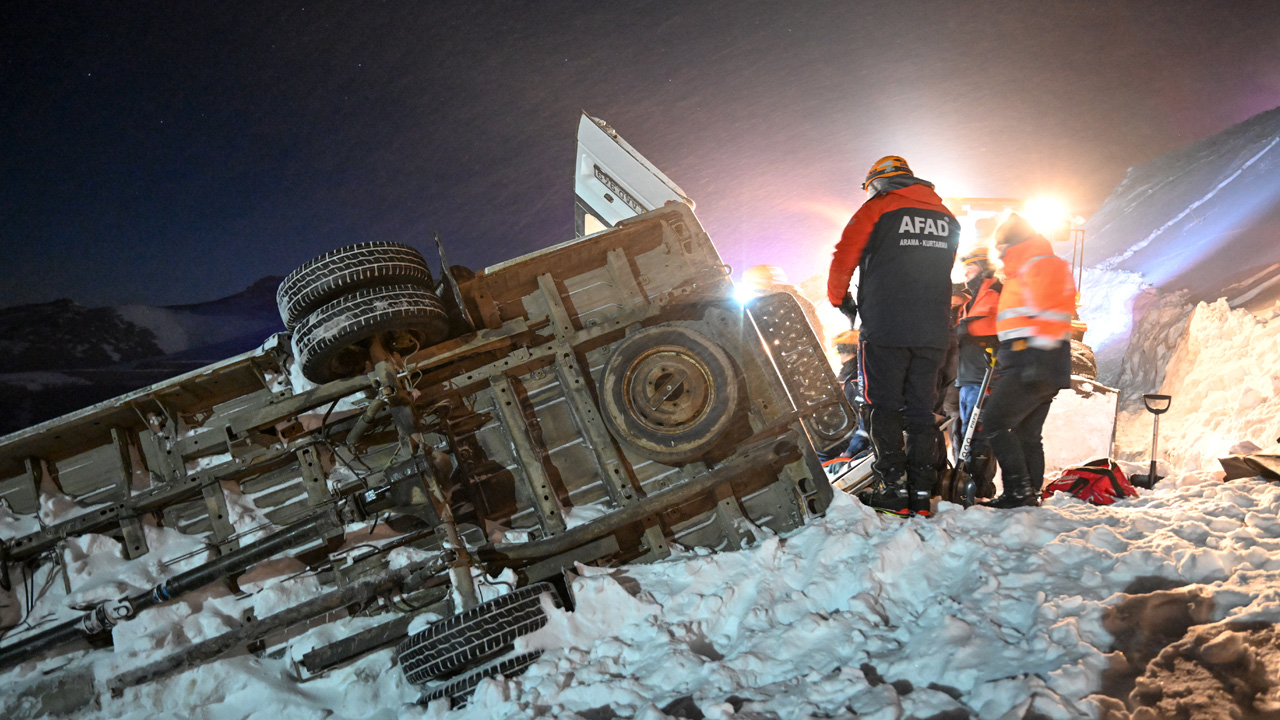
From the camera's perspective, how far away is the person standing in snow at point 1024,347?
379cm

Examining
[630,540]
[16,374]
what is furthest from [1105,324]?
[16,374]

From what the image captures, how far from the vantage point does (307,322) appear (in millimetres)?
3756

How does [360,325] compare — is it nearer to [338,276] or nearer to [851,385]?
[338,276]

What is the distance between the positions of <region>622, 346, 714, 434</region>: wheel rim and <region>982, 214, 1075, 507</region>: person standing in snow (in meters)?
1.96

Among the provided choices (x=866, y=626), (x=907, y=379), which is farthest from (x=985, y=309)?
(x=866, y=626)

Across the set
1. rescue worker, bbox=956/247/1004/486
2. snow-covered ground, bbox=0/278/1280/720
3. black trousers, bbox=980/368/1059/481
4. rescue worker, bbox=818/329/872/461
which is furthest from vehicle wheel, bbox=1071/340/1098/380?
black trousers, bbox=980/368/1059/481

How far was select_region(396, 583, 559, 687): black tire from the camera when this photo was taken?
2.87 metres

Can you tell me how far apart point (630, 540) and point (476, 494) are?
1.10 metres

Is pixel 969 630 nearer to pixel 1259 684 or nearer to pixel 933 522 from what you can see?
pixel 1259 684

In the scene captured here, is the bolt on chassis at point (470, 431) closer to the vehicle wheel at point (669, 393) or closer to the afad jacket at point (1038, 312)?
the vehicle wheel at point (669, 393)

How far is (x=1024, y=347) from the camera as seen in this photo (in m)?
3.83

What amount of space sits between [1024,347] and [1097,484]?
43.8 inches

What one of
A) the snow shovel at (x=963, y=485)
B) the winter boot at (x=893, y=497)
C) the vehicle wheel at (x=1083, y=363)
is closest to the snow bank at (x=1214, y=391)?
the vehicle wheel at (x=1083, y=363)

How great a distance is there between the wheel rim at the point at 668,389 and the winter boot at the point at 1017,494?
201cm
